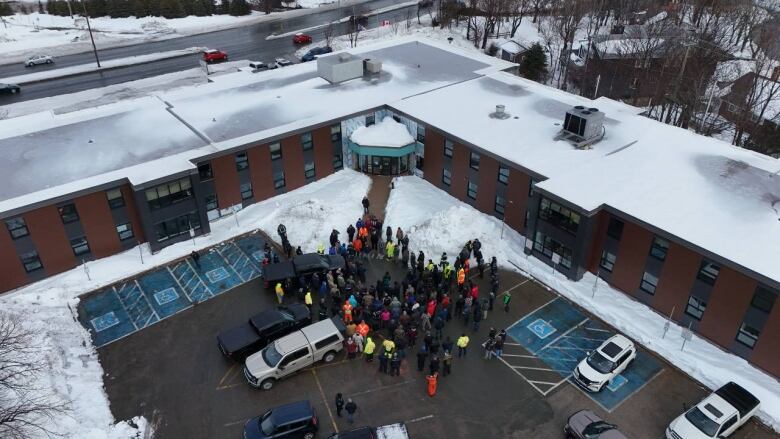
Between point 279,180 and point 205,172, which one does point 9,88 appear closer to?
point 205,172

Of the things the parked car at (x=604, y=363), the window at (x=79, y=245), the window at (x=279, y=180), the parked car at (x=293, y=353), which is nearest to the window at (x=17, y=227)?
the window at (x=79, y=245)

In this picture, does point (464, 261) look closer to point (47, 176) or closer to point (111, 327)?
point (111, 327)

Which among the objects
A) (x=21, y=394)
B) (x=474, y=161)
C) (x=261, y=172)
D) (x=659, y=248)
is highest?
(x=474, y=161)

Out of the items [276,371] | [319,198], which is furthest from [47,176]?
[276,371]

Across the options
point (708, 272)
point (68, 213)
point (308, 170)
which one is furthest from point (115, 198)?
point (708, 272)

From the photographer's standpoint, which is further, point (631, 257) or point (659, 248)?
point (631, 257)

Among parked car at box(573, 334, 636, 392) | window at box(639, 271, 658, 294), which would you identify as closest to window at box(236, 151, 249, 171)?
parked car at box(573, 334, 636, 392)
